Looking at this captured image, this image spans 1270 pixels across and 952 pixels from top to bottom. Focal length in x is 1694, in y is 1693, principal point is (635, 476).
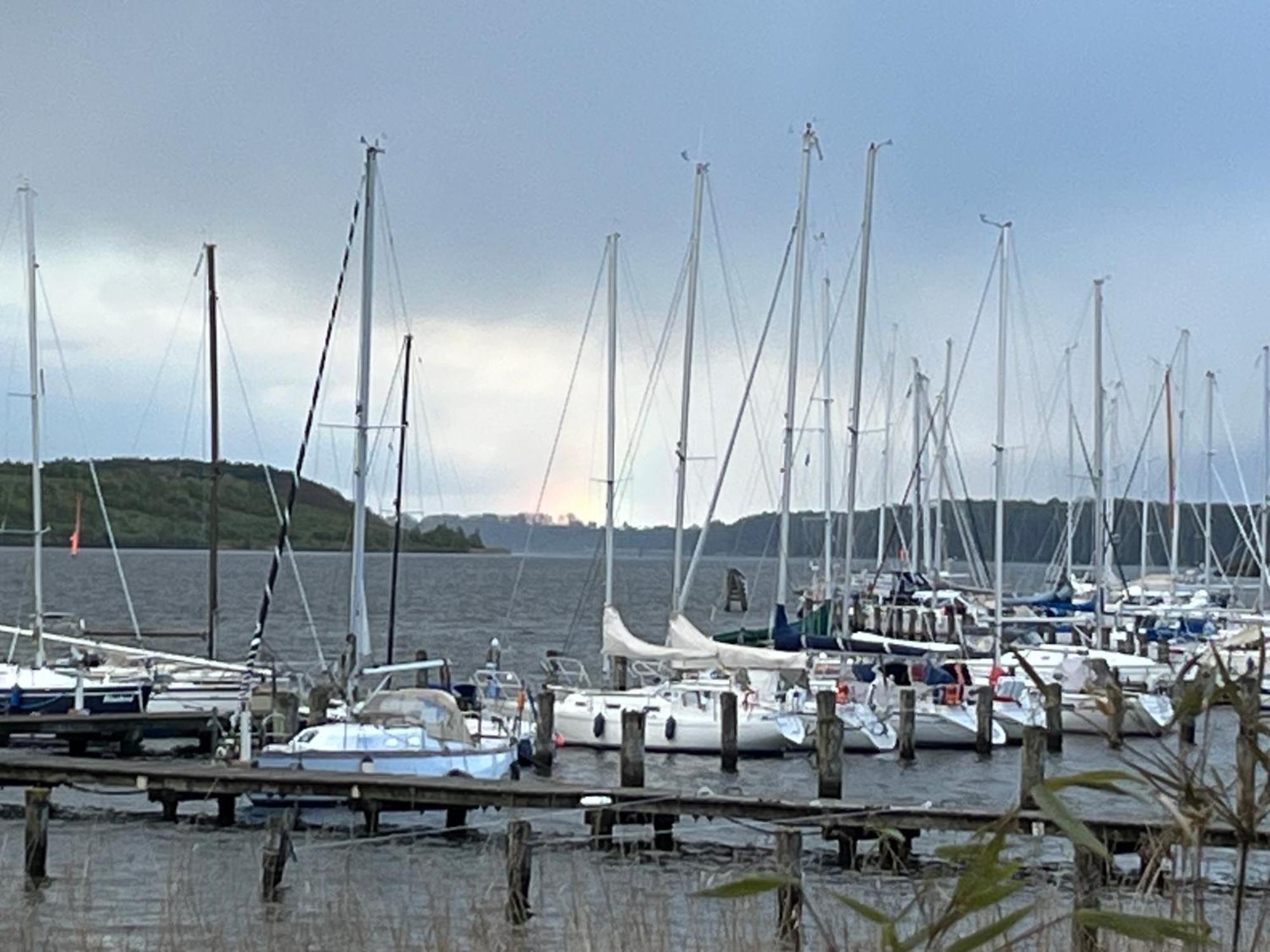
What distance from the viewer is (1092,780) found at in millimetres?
3113

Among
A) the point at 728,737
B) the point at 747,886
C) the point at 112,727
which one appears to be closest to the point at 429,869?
the point at 728,737

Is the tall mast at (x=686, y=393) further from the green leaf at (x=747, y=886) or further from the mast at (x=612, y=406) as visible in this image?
the green leaf at (x=747, y=886)

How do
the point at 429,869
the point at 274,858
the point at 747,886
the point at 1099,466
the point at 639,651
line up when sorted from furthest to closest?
1. the point at 1099,466
2. the point at 639,651
3. the point at 429,869
4. the point at 274,858
5. the point at 747,886

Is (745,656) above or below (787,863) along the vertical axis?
above

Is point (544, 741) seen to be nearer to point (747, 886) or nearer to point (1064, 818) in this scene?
point (747, 886)

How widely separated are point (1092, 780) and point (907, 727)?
3398 cm

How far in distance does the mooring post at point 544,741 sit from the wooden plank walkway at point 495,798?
7.42 meters

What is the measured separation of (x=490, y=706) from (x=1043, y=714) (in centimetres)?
1390

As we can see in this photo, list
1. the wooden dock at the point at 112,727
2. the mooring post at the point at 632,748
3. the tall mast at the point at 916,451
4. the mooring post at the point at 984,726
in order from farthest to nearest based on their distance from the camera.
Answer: the tall mast at the point at 916,451 < the mooring post at the point at 984,726 < the wooden dock at the point at 112,727 < the mooring post at the point at 632,748

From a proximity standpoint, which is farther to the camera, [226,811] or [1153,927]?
[226,811]

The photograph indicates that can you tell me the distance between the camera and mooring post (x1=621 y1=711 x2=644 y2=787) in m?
27.2

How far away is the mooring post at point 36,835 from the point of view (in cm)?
2044

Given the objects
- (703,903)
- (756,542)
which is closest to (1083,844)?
(703,903)

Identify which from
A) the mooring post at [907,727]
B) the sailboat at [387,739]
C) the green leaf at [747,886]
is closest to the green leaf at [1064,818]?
the green leaf at [747,886]
